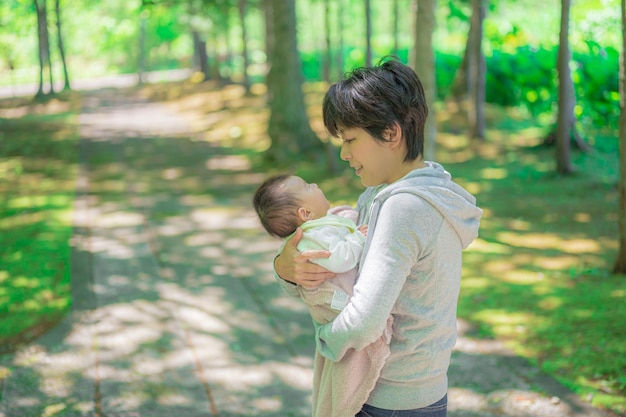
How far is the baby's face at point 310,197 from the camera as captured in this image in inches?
72.8

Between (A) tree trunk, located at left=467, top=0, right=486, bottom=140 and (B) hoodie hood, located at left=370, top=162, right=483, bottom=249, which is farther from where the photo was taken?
(A) tree trunk, located at left=467, top=0, right=486, bottom=140

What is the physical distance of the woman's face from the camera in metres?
1.63

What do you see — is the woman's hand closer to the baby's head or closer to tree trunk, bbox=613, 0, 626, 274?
the baby's head

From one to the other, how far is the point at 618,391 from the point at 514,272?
2.08 metres

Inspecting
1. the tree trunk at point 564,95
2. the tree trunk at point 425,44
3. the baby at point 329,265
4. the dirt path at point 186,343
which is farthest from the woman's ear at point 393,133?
the tree trunk at point 564,95

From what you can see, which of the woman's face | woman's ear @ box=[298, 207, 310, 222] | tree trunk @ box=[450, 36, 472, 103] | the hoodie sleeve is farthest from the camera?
tree trunk @ box=[450, 36, 472, 103]

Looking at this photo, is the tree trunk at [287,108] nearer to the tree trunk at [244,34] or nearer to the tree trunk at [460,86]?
the tree trunk at [460,86]

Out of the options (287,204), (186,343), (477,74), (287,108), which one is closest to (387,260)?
(287,204)

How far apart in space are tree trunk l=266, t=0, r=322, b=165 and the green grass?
11.1ft

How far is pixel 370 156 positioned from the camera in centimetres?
166

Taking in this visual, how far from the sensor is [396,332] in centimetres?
165

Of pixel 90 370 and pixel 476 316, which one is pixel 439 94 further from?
pixel 90 370

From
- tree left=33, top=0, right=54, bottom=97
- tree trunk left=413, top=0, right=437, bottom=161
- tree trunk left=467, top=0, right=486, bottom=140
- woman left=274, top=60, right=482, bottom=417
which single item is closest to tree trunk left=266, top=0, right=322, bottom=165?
tree trunk left=467, top=0, right=486, bottom=140

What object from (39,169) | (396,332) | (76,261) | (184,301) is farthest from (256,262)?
(39,169)
